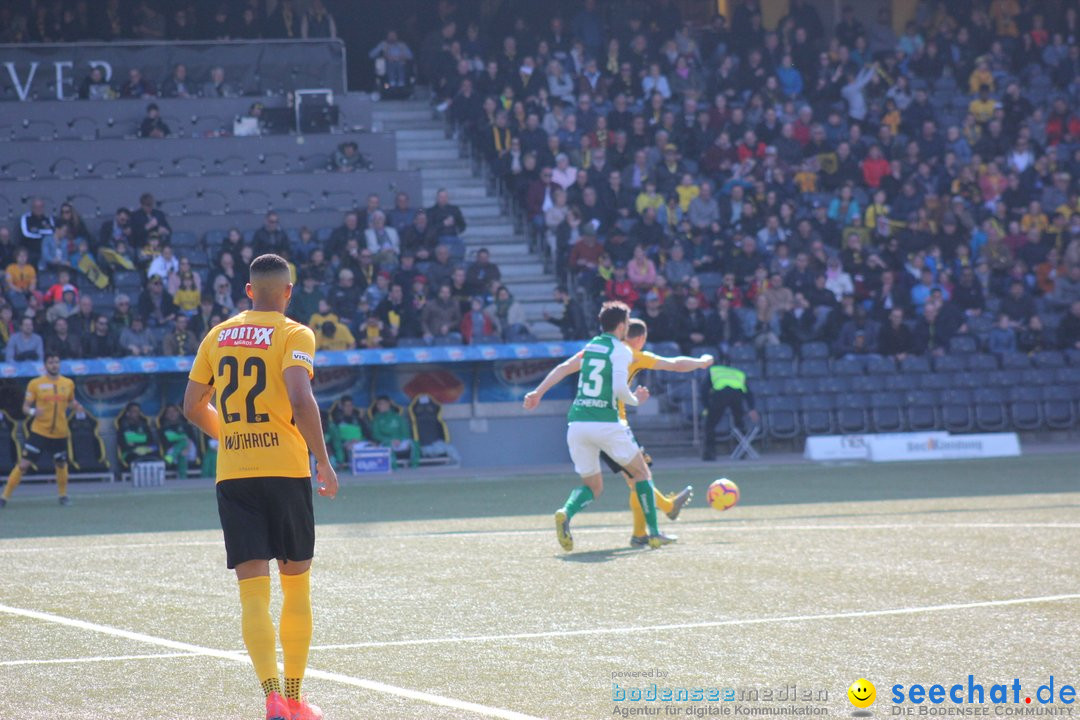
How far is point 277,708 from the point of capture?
5750 mm

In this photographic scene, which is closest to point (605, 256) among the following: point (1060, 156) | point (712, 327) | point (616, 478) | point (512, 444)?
point (712, 327)

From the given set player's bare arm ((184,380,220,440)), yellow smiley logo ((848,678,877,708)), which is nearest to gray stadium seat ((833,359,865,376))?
yellow smiley logo ((848,678,877,708))

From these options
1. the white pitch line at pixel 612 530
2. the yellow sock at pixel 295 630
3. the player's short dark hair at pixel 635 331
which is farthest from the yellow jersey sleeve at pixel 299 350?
the white pitch line at pixel 612 530

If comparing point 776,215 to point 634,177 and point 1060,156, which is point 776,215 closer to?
point 634,177

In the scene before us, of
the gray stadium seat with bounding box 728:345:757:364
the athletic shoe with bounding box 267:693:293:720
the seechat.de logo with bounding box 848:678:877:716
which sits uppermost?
the gray stadium seat with bounding box 728:345:757:364

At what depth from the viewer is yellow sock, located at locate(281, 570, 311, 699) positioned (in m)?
6.02

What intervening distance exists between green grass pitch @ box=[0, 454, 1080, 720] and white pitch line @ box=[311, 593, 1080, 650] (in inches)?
1.2

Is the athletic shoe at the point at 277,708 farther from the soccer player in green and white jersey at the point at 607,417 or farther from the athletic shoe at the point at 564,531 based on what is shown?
the soccer player in green and white jersey at the point at 607,417

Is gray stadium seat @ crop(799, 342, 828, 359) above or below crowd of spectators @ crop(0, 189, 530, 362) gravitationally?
below

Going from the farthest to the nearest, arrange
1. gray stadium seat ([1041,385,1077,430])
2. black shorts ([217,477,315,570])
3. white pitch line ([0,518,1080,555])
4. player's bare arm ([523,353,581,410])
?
gray stadium seat ([1041,385,1077,430]) < white pitch line ([0,518,1080,555]) < player's bare arm ([523,353,581,410]) < black shorts ([217,477,315,570])

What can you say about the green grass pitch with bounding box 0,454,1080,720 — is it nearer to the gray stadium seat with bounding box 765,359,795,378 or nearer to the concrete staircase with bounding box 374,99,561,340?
the gray stadium seat with bounding box 765,359,795,378

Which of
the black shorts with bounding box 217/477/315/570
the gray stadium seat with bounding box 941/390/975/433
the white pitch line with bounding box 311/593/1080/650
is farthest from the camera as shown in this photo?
the gray stadium seat with bounding box 941/390/975/433

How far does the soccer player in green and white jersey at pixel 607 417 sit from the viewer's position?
1187 cm

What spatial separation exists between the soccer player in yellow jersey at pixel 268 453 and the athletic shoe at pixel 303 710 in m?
0.17
